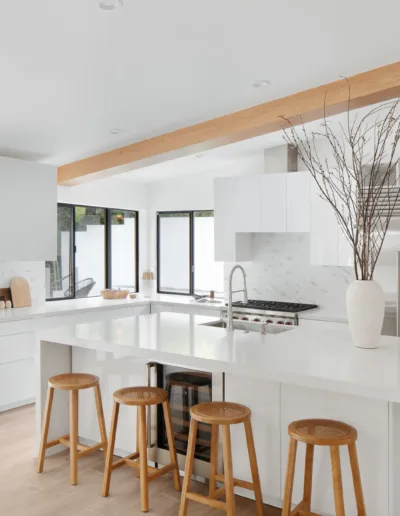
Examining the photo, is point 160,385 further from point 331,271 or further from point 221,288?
point 221,288

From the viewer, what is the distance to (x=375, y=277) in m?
5.50

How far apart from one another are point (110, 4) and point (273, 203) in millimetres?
3412

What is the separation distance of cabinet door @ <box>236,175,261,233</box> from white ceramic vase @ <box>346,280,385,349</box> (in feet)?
9.80

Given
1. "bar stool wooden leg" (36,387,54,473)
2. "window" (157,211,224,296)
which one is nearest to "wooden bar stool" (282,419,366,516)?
"bar stool wooden leg" (36,387,54,473)

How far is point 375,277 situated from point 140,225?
347cm

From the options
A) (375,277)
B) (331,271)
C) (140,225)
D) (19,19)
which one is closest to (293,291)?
(331,271)

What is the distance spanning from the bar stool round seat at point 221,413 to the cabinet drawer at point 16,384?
2.67 metres

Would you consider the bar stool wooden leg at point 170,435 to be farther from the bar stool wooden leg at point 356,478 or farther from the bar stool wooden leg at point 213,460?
the bar stool wooden leg at point 356,478

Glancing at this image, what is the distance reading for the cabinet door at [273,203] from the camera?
18.6 ft

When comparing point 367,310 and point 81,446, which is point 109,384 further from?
point 367,310

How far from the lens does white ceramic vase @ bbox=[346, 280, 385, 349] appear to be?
2893 mm

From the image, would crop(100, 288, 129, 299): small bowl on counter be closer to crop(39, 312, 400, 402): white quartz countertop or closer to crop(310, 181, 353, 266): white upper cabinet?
crop(310, 181, 353, 266): white upper cabinet

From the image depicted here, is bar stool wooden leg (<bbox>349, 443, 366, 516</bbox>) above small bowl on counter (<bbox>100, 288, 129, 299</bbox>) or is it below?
below

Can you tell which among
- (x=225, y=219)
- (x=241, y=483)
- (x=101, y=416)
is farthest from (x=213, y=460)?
(x=225, y=219)
